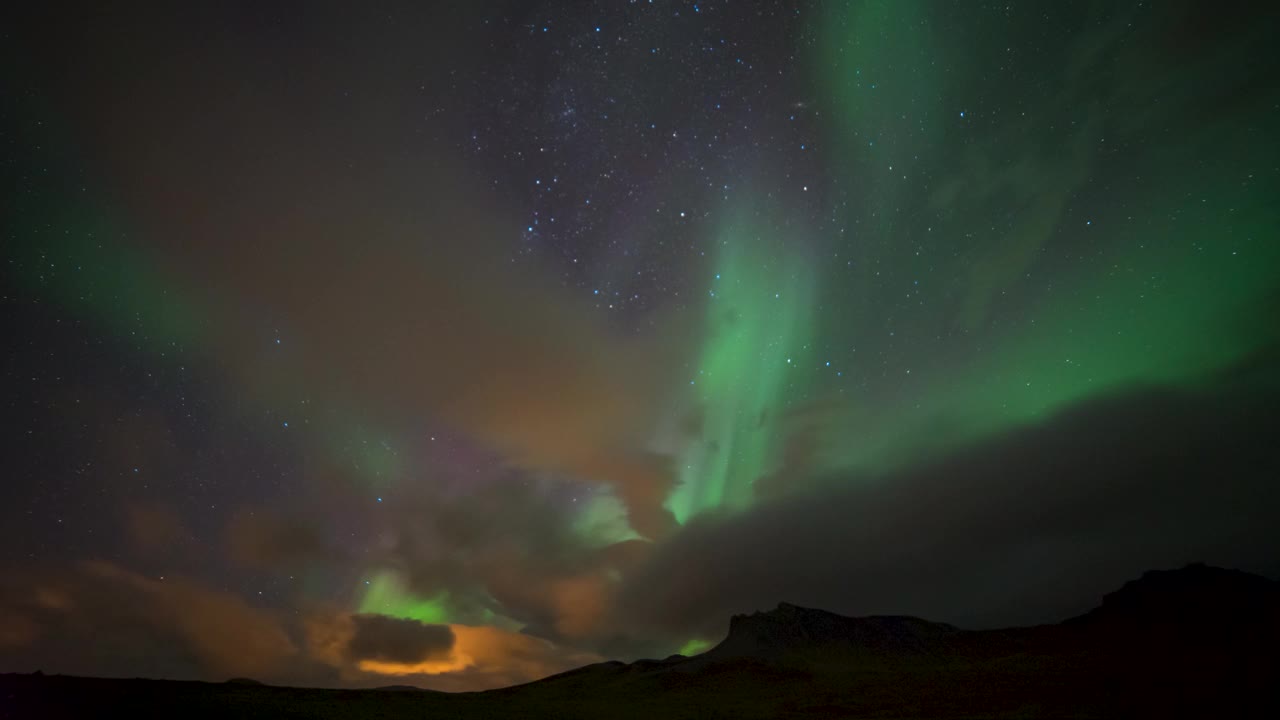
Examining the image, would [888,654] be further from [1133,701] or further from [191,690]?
[191,690]

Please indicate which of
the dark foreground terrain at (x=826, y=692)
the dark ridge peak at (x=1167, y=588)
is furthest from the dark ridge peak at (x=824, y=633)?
the dark ridge peak at (x=1167, y=588)

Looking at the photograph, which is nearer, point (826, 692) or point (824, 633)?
point (826, 692)

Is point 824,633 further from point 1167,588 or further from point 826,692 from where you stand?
point 1167,588

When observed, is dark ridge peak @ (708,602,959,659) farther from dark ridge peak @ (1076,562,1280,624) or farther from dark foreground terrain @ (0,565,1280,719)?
dark ridge peak @ (1076,562,1280,624)

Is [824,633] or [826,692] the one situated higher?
[824,633]

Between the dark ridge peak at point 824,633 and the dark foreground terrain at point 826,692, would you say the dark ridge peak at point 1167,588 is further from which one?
the dark foreground terrain at point 826,692

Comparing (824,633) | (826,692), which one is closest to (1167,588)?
(824,633)

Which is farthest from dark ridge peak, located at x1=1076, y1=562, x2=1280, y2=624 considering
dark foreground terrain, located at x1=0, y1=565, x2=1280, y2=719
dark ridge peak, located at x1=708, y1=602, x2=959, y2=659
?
dark foreground terrain, located at x1=0, y1=565, x2=1280, y2=719

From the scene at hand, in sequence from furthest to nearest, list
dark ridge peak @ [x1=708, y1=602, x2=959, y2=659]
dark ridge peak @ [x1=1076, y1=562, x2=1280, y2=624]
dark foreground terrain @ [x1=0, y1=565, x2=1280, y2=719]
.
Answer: dark ridge peak @ [x1=1076, y1=562, x2=1280, y2=624] → dark ridge peak @ [x1=708, y1=602, x2=959, y2=659] → dark foreground terrain @ [x1=0, y1=565, x2=1280, y2=719]

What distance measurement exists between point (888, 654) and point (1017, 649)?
26.4 meters

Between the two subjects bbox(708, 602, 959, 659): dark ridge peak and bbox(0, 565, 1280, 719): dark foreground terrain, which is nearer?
bbox(0, 565, 1280, 719): dark foreground terrain

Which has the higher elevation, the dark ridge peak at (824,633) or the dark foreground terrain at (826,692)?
the dark ridge peak at (824,633)

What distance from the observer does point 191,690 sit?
37.2m

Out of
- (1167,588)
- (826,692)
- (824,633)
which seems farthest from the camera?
(1167,588)
